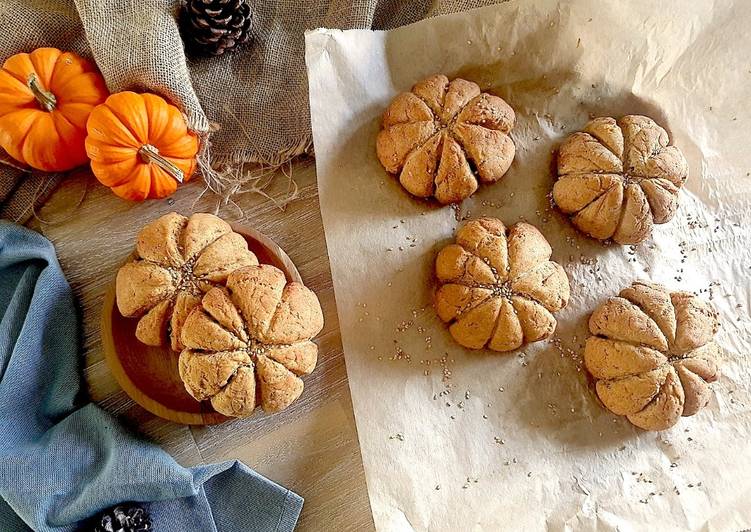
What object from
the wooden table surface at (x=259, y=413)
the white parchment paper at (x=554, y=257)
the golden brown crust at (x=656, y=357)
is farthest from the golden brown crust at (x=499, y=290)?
the wooden table surface at (x=259, y=413)

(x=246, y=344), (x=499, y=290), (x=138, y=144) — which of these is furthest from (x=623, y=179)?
(x=138, y=144)

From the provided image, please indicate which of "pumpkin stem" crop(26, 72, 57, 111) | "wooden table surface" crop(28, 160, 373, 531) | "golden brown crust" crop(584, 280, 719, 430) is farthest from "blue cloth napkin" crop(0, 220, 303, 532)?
"golden brown crust" crop(584, 280, 719, 430)

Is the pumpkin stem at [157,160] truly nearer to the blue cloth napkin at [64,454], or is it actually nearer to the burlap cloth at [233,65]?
the burlap cloth at [233,65]

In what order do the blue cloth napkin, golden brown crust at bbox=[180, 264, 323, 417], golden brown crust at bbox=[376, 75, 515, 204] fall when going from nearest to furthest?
golden brown crust at bbox=[180, 264, 323, 417] → the blue cloth napkin → golden brown crust at bbox=[376, 75, 515, 204]

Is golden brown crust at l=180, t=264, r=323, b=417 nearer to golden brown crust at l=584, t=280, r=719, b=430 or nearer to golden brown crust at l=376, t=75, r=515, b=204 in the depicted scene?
golden brown crust at l=376, t=75, r=515, b=204

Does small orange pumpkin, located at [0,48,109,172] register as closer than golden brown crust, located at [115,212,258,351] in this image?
No

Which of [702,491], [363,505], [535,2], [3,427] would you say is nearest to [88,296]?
[3,427]
